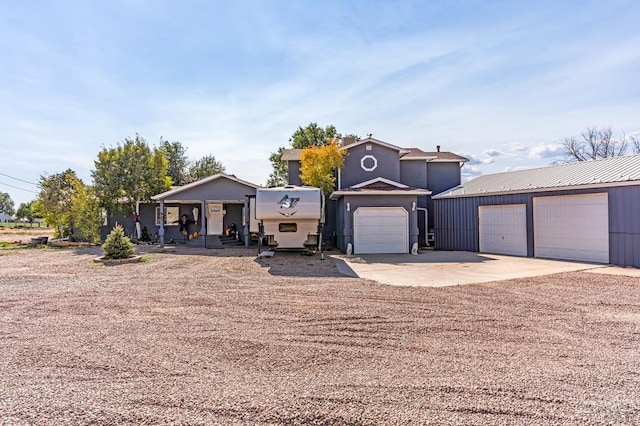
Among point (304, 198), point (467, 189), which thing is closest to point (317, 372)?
point (304, 198)

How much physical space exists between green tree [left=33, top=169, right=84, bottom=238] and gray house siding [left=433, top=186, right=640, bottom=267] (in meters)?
20.8

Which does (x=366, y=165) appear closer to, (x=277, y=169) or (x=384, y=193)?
(x=384, y=193)

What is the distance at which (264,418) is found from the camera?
3.21 meters

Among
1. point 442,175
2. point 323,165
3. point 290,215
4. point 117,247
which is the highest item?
point 323,165

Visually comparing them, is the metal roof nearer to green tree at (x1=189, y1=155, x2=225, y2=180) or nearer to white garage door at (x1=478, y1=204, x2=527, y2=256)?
white garage door at (x1=478, y1=204, x2=527, y2=256)

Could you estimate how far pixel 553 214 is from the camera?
49.9 feet

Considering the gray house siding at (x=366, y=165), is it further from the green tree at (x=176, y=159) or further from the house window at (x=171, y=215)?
the green tree at (x=176, y=159)

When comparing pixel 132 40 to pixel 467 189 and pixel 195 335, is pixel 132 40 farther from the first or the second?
pixel 467 189

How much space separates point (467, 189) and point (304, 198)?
9.65 metres

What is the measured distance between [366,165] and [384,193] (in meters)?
4.40

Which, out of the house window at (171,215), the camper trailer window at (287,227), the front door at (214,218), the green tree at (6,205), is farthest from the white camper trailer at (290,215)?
the green tree at (6,205)

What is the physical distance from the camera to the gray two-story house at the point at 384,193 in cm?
1795

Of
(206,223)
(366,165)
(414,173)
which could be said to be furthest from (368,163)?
(206,223)

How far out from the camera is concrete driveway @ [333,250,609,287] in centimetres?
1044
